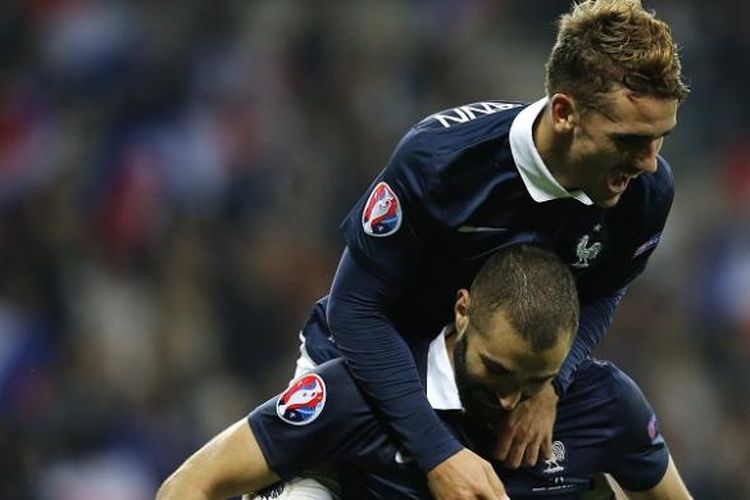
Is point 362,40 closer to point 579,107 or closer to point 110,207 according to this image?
point 110,207

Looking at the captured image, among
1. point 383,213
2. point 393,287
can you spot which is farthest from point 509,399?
point 383,213

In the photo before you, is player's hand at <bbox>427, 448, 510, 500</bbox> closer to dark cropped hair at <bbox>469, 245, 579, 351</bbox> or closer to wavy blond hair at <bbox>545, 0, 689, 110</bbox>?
dark cropped hair at <bbox>469, 245, 579, 351</bbox>

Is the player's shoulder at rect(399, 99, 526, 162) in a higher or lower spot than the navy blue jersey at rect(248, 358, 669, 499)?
higher

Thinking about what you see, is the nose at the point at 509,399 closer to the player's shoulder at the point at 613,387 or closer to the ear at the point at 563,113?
the player's shoulder at the point at 613,387

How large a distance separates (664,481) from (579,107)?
0.83 meters

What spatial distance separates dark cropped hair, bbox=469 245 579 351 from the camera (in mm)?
3322

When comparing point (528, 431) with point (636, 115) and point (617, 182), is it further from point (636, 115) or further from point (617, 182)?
point (636, 115)

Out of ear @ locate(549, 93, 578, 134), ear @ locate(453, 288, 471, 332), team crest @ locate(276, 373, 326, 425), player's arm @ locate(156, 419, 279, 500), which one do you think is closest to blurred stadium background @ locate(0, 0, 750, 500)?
player's arm @ locate(156, 419, 279, 500)

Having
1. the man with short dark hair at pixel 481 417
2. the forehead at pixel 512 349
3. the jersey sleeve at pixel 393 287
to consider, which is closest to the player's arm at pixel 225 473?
the man with short dark hair at pixel 481 417

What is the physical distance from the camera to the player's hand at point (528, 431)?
3502 millimetres

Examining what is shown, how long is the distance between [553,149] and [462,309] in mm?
344

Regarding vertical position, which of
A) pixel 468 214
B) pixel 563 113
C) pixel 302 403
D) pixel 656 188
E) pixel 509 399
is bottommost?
pixel 509 399

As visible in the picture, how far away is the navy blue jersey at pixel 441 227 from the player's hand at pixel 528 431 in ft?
0.18

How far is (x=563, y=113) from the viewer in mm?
3439
